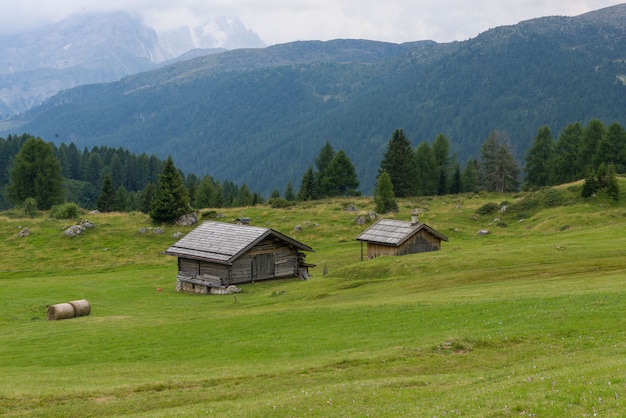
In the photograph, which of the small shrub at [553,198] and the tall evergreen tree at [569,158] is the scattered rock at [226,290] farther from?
the tall evergreen tree at [569,158]

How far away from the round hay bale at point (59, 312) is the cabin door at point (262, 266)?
20766mm

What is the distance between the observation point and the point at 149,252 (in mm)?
79062

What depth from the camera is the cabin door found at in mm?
63375

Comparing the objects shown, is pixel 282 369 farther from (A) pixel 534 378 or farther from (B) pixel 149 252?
(B) pixel 149 252

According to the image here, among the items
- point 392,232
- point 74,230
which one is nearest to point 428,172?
point 392,232

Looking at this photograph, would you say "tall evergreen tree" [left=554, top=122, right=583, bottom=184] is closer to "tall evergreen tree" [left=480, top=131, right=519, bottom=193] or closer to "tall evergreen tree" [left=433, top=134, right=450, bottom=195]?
"tall evergreen tree" [left=480, top=131, right=519, bottom=193]

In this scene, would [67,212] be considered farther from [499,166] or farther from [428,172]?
[499,166]

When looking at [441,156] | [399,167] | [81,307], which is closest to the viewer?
[81,307]

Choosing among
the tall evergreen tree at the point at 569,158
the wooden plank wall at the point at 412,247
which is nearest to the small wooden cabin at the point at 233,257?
the wooden plank wall at the point at 412,247

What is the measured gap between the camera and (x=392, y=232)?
66438 millimetres

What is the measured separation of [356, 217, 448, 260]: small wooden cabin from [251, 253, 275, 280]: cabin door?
912 centimetres

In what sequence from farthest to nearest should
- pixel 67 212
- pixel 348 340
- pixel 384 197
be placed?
pixel 384 197 < pixel 67 212 < pixel 348 340

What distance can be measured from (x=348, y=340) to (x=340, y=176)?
107290 mm

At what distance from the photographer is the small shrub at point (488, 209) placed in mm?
93625
